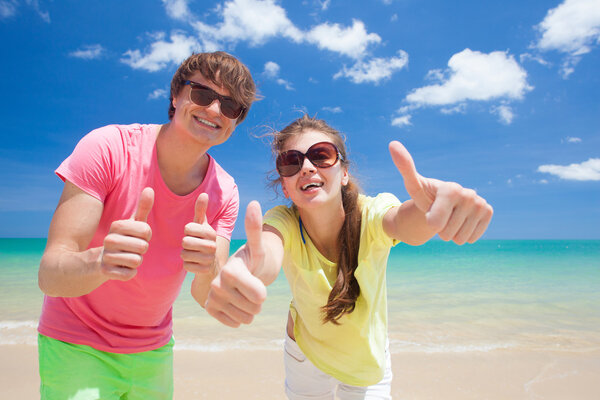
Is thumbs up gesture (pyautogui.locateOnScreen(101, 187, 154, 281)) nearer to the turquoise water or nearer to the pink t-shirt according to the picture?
the pink t-shirt

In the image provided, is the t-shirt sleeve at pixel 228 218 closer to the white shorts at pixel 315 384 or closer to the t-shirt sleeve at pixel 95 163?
the t-shirt sleeve at pixel 95 163

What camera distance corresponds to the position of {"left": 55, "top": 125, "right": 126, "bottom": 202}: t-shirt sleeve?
192 cm

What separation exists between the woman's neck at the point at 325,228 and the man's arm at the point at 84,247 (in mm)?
1219

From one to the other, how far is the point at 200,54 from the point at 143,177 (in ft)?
3.49

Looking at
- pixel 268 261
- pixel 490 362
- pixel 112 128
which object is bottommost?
pixel 490 362

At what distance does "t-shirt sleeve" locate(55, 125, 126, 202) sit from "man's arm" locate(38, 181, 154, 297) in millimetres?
55

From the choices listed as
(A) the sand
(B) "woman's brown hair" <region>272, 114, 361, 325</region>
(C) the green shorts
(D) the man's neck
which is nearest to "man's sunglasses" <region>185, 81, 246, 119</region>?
(D) the man's neck

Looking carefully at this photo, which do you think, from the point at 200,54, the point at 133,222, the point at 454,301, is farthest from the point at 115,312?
the point at 454,301

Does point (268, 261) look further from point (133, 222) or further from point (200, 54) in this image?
point (200, 54)

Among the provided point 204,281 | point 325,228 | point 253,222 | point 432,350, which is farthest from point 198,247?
point 432,350

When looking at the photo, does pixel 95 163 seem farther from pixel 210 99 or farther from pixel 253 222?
pixel 253 222

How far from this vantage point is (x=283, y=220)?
2.33 meters

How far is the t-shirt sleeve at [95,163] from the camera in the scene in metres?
1.92

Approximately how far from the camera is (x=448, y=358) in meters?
4.91
